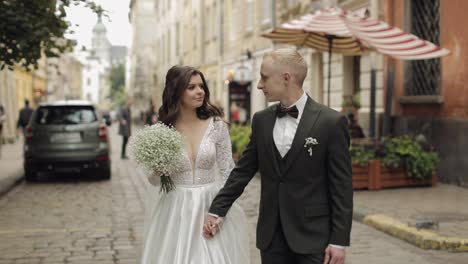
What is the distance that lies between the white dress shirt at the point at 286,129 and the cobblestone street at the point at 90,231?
3.16 metres

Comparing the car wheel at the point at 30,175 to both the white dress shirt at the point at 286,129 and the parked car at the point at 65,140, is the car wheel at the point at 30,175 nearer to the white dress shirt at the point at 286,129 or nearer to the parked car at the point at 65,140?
the parked car at the point at 65,140

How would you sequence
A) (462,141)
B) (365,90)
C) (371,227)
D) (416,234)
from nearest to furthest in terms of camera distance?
(416,234)
(371,227)
(462,141)
(365,90)

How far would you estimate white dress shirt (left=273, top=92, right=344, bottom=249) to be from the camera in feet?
10.2

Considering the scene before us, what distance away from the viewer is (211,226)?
3.64 m

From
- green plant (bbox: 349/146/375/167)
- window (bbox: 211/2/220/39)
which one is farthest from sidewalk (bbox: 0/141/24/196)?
window (bbox: 211/2/220/39)

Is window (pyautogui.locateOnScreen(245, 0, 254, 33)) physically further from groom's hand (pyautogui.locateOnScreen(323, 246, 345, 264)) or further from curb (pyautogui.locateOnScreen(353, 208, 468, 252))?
groom's hand (pyautogui.locateOnScreen(323, 246, 345, 264))

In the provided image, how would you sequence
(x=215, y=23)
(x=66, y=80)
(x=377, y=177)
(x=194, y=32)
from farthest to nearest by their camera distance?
(x=66, y=80)
(x=194, y=32)
(x=215, y=23)
(x=377, y=177)

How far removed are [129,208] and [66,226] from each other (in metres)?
1.53

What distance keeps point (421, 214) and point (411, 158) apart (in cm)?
258

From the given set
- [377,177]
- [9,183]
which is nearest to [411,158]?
[377,177]

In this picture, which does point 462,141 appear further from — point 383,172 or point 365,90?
point 365,90

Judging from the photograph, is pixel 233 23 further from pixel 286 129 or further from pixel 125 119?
pixel 286 129

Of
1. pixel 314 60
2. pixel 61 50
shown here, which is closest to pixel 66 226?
pixel 61 50

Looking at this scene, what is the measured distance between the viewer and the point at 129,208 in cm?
949
